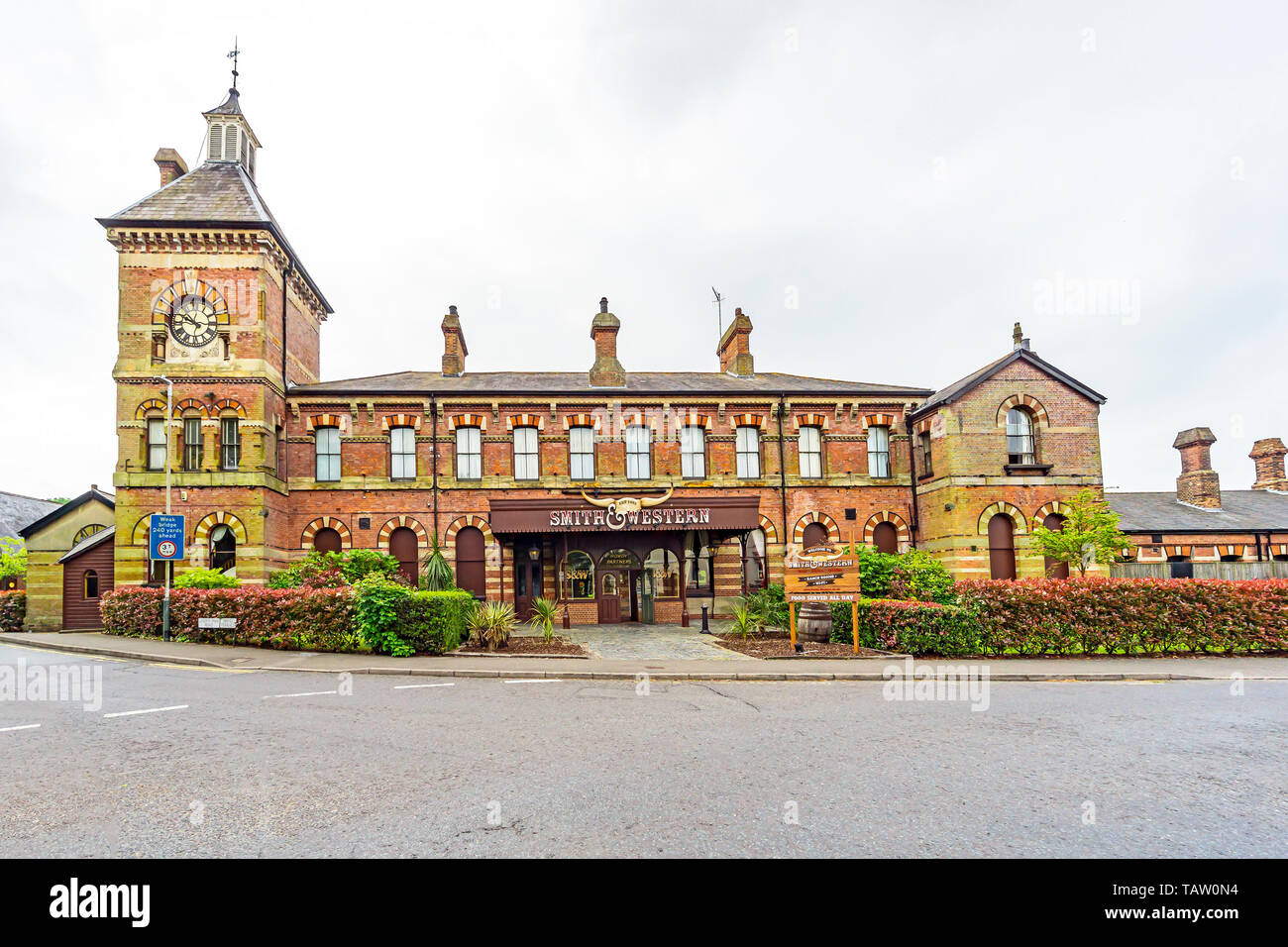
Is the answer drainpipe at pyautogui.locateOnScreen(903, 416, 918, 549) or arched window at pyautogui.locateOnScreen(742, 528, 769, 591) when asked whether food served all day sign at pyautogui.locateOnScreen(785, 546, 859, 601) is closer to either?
arched window at pyautogui.locateOnScreen(742, 528, 769, 591)

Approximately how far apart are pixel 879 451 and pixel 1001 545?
213 inches

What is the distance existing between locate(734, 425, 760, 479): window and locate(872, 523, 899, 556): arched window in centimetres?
494

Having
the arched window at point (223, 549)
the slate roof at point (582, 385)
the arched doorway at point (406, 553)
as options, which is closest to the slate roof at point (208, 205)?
the slate roof at point (582, 385)

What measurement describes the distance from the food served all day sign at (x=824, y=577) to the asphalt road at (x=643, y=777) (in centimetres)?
516

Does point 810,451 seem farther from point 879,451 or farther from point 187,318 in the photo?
point 187,318

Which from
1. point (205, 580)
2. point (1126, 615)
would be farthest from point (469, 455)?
point (1126, 615)

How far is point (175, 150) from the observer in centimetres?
2706

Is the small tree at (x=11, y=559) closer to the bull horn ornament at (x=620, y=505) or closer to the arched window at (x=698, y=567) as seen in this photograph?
the bull horn ornament at (x=620, y=505)

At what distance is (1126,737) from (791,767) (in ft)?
14.0

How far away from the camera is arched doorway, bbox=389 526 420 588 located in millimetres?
25469

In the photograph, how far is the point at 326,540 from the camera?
25406mm

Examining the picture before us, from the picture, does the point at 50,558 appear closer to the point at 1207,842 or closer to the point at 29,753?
the point at 29,753

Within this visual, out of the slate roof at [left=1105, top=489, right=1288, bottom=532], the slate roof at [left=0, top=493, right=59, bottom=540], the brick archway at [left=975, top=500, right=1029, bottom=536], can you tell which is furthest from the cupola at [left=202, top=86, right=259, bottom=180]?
the slate roof at [left=1105, top=489, right=1288, bottom=532]

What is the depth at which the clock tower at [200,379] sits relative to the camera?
22844 mm
